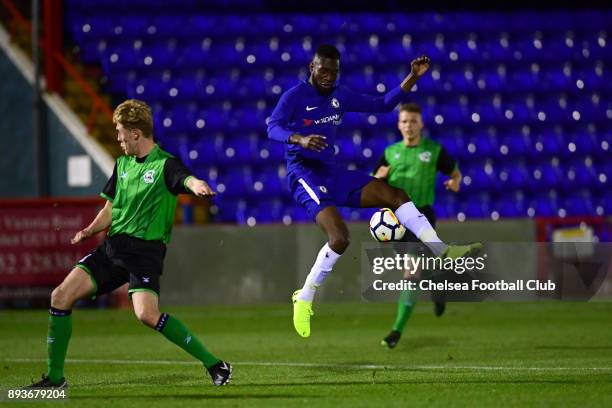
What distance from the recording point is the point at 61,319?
7371 mm

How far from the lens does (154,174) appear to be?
24.2ft

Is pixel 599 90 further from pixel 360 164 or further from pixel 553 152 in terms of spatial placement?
pixel 360 164

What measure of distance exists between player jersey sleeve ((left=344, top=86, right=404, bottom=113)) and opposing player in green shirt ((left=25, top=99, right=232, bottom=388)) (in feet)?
5.72

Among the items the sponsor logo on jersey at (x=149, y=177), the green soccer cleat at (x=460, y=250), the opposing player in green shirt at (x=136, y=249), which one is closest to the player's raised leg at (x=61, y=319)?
the opposing player in green shirt at (x=136, y=249)

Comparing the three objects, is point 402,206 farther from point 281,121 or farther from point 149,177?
point 149,177

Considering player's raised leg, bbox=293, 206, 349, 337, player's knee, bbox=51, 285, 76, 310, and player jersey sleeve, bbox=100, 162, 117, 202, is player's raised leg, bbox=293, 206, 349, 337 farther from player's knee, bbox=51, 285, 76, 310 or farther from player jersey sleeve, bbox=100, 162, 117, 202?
player's knee, bbox=51, 285, 76, 310

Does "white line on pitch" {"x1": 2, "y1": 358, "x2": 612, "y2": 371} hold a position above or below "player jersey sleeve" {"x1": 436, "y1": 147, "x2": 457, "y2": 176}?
below

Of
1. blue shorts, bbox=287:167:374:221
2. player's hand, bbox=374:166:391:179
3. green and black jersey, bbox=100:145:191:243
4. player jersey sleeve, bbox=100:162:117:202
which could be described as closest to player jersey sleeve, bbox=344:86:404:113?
blue shorts, bbox=287:167:374:221

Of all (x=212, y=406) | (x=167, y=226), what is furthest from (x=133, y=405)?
(x=167, y=226)

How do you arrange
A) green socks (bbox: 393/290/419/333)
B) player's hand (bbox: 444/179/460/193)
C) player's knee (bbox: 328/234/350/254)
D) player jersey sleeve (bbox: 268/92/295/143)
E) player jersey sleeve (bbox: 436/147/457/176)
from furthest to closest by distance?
player jersey sleeve (bbox: 436/147/457/176) < player's hand (bbox: 444/179/460/193) < green socks (bbox: 393/290/419/333) < player's knee (bbox: 328/234/350/254) < player jersey sleeve (bbox: 268/92/295/143)

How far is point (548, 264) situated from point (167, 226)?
27.9 ft

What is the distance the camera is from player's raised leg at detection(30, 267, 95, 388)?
289 inches

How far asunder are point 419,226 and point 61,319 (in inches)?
104

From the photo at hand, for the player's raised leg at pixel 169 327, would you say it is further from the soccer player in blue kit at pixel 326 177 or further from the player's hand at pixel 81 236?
the soccer player in blue kit at pixel 326 177
